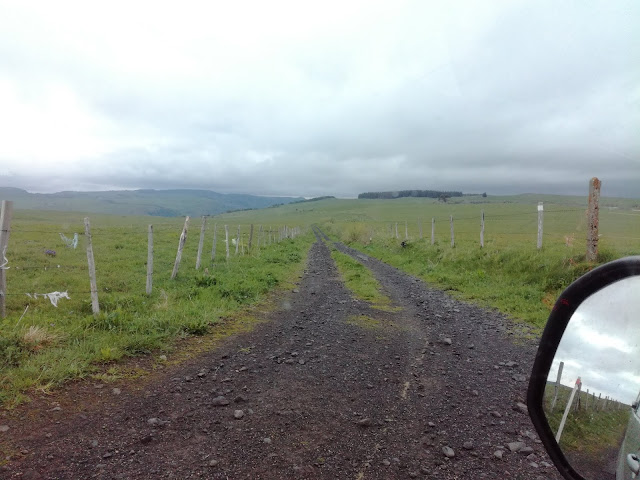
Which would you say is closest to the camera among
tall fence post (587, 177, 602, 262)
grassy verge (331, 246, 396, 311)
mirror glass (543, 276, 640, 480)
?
mirror glass (543, 276, 640, 480)

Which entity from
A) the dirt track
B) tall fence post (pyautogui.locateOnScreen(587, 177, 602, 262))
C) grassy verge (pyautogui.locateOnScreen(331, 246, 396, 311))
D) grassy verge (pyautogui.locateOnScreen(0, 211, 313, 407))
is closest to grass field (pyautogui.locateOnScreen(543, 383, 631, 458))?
the dirt track

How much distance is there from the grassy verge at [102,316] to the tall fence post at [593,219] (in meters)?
8.45

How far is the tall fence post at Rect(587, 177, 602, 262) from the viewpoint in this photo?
967 cm

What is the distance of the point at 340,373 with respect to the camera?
516cm

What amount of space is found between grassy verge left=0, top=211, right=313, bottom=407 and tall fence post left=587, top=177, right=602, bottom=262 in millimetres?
8450

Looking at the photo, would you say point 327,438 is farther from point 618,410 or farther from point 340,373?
point 618,410

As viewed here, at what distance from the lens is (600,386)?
59.8 inches

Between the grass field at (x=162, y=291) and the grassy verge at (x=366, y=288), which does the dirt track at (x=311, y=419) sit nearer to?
the grass field at (x=162, y=291)

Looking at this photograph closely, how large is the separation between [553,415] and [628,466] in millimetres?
368

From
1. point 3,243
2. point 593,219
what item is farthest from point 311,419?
point 593,219

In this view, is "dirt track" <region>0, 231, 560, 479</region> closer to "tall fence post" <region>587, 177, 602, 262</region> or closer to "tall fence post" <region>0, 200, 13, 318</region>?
"tall fence post" <region>0, 200, 13, 318</region>

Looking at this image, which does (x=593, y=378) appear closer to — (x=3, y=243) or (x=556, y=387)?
(x=556, y=387)

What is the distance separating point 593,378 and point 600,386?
0.05m

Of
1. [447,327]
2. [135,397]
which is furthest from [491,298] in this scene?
[135,397]
